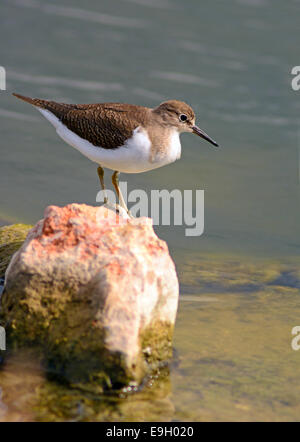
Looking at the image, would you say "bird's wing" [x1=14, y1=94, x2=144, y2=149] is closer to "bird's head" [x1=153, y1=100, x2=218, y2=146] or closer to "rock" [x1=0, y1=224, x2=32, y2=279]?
"bird's head" [x1=153, y1=100, x2=218, y2=146]

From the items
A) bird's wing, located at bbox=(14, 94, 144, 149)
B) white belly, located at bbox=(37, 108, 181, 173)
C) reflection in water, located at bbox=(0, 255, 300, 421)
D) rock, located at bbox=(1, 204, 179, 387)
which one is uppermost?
bird's wing, located at bbox=(14, 94, 144, 149)

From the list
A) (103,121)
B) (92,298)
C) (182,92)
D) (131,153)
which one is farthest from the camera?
(182,92)

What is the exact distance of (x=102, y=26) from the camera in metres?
13.4

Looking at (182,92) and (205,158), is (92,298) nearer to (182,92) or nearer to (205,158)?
(205,158)

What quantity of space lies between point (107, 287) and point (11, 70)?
8.13 m

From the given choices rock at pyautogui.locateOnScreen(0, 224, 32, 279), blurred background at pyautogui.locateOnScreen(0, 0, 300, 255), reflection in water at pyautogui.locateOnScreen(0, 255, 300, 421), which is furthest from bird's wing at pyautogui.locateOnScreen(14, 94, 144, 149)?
blurred background at pyautogui.locateOnScreen(0, 0, 300, 255)

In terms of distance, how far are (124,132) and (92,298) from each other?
2400 mm

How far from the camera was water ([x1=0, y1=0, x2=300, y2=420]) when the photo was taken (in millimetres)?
5148

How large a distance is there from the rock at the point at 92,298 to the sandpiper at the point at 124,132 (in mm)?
1627

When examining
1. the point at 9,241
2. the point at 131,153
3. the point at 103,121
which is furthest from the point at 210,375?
the point at 103,121

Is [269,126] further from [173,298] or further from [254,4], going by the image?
[173,298]

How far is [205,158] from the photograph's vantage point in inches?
401

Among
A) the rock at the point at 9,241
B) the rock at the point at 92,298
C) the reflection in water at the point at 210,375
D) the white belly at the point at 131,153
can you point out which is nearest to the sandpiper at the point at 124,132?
the white belly at the point at 131,153
